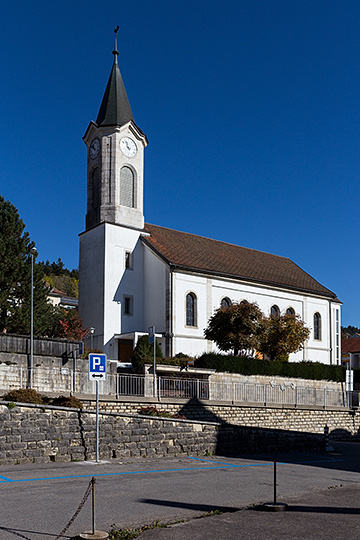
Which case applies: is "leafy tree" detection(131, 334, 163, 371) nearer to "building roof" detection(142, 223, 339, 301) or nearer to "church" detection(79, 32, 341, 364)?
"church" detection(79, 32, 341, 364)

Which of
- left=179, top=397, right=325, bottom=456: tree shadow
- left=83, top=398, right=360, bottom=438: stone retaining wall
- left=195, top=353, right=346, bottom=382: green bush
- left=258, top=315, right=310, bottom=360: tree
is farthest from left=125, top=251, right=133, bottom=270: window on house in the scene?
left=179, top=397, right=325, bottom=456: tree shadow

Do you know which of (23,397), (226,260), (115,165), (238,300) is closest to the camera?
(23,397)

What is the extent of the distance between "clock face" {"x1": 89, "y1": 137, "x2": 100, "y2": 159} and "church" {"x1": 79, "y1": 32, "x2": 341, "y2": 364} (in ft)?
0.24

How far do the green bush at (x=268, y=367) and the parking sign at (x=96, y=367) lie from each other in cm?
1531

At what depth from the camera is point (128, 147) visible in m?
43.7

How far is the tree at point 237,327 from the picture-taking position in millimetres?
36719

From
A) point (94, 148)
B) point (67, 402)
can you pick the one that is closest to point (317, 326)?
point (94, 148)

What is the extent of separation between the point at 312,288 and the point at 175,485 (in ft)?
133

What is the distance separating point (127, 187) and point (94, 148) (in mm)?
4089

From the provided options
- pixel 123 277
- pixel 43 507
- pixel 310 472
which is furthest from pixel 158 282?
pixel 43 507

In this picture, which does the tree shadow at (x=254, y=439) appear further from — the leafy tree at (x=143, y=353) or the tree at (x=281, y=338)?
the tree at (x=281, y=338)

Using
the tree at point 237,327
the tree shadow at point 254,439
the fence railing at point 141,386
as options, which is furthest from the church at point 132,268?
the tree shadow at point 254,439

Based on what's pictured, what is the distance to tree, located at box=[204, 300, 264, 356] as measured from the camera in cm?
3672

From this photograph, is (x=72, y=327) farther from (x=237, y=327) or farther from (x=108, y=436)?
(x=108, y=436)
